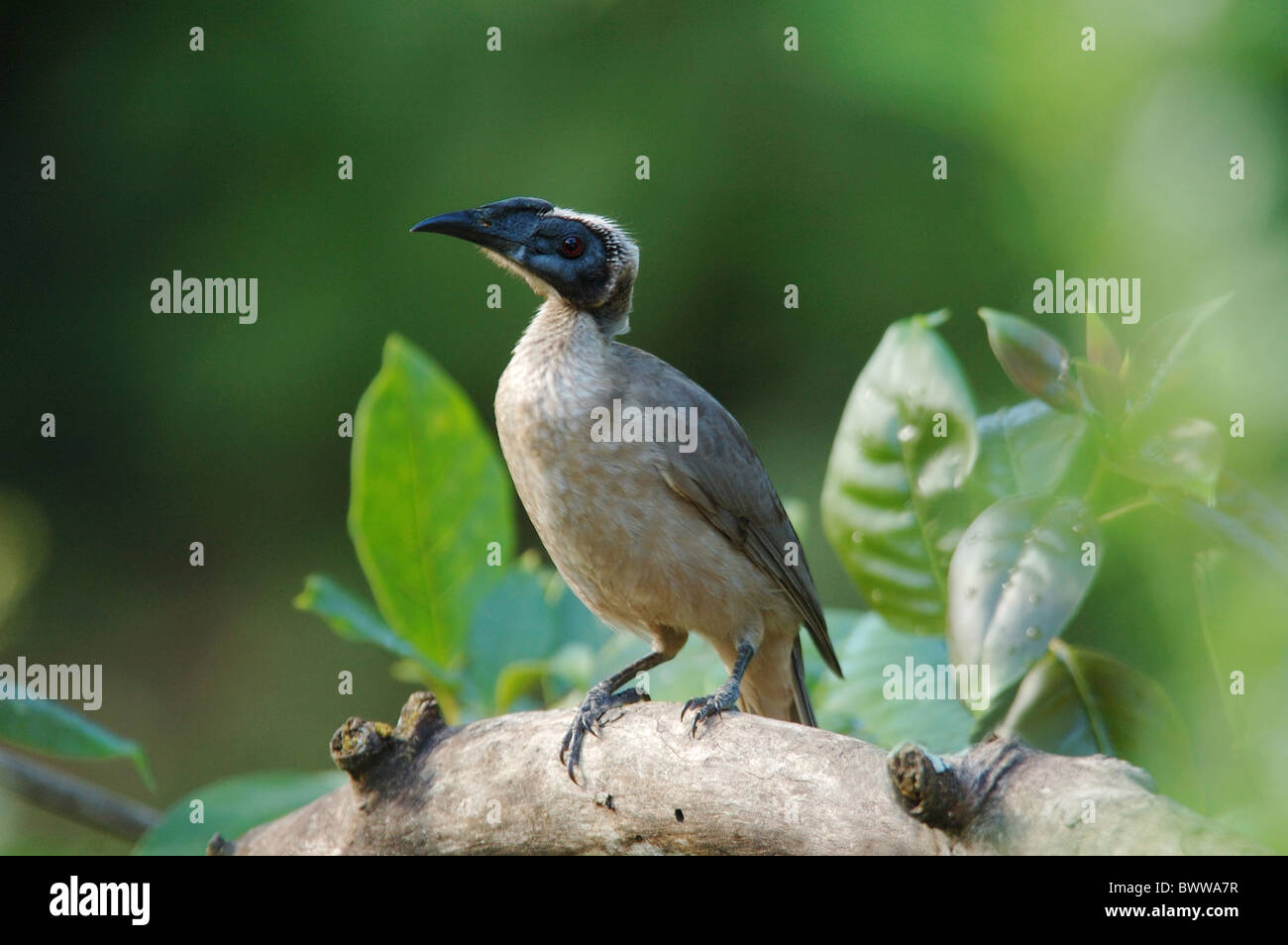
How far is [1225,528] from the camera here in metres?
1.69

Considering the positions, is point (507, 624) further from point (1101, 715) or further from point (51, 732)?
point (1101, 715)

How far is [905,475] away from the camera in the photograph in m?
1.97

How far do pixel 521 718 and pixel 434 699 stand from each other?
0.52 feet

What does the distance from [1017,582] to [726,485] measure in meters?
1.02

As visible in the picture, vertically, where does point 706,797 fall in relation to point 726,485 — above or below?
below

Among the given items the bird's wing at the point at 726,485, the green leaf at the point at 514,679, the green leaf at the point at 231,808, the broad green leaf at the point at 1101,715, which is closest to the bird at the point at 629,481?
the bird's wing at the point at 726,485

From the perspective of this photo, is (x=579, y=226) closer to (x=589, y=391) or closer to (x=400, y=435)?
(x=589, y=391)

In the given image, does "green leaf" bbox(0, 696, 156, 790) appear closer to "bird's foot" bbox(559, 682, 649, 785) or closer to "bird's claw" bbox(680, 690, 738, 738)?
"bird's foot" bbox(559, 682, 649, 785)

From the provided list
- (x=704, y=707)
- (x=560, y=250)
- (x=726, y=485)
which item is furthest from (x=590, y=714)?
(x=560, y=250)

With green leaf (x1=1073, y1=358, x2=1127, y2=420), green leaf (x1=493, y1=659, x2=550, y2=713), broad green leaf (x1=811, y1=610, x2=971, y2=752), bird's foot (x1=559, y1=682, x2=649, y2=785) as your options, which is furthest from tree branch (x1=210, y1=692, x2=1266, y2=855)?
green leaf (x1=1073, y1=358, x2=1127, y2=420)

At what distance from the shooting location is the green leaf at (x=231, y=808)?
225 cm

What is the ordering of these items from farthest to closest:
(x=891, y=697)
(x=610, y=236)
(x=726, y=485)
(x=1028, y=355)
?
(x=610, y=236), (x=726, y=485), (x=891, y=697), (x=1028, y=355)

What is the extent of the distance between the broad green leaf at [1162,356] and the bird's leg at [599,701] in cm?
100

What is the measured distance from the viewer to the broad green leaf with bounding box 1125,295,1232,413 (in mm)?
1656
